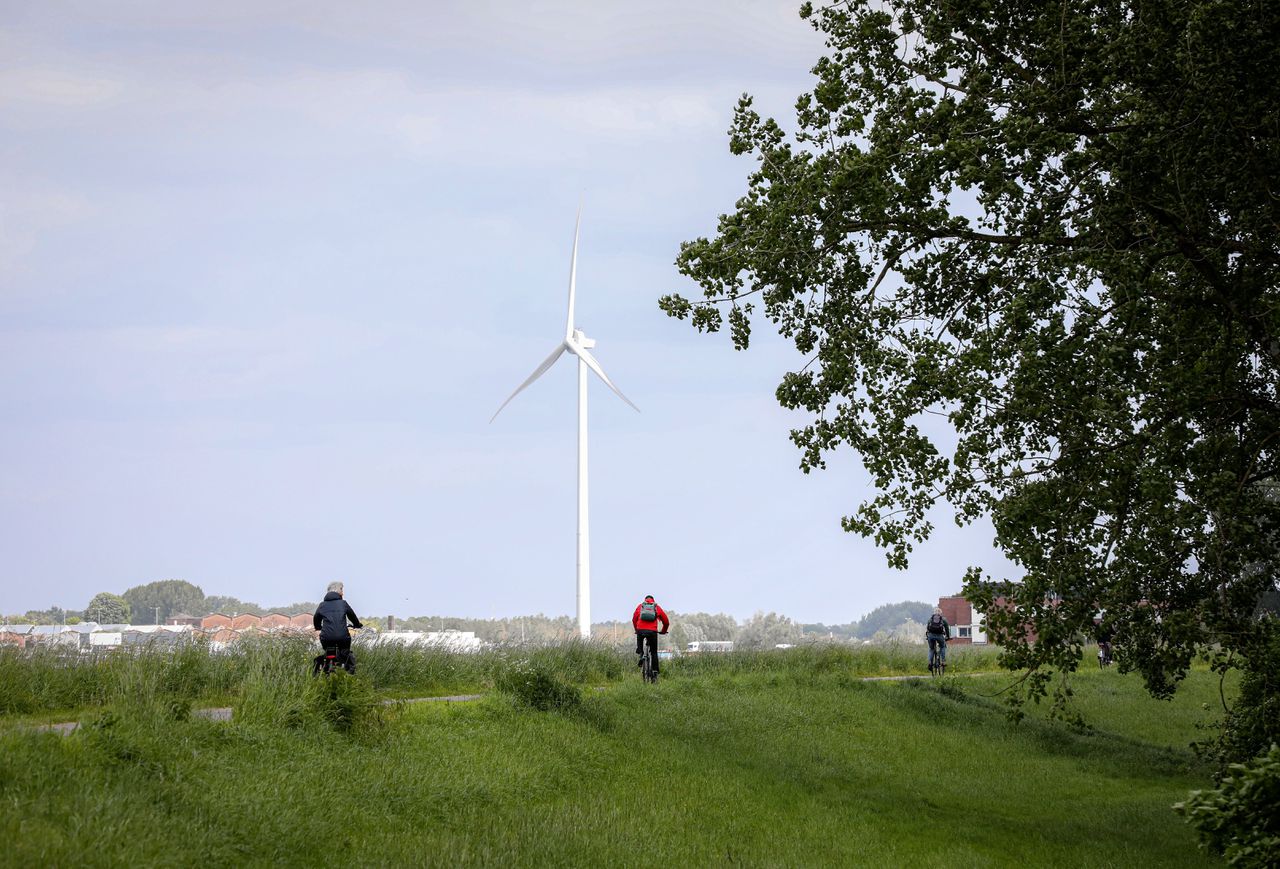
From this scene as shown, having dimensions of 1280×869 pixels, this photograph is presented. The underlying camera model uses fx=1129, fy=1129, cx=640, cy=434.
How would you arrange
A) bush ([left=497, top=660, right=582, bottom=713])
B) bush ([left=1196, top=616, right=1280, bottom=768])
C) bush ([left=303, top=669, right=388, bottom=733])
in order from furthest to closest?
bush ([left=497, top=660, right=582, bottom=713]), bush ([left=303, top=669, right=388, bottom=733]), bush ([left=1196, top=616, right=1280, bottom=768])

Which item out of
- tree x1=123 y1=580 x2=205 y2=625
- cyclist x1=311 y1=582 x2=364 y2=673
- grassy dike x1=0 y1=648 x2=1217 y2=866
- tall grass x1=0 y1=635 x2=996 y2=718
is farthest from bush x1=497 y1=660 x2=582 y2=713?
tree x1=123 y1=580 x2=205 y2=625

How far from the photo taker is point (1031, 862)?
47.0ft

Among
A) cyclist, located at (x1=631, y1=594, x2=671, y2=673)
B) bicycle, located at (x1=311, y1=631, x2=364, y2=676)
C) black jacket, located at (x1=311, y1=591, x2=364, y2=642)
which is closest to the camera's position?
bicycle, located at (x1=311, y1=631, x2=364, y2=676)

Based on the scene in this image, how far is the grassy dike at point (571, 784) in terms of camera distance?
1035 centimetres

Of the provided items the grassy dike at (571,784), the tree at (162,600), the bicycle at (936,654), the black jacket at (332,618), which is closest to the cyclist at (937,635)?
the bicycle at (936,654)

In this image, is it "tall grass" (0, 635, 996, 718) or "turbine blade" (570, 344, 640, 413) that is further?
"turbine blade" (570, 344, 640, 413)

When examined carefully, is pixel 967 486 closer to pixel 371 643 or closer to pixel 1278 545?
pixel 1278 545

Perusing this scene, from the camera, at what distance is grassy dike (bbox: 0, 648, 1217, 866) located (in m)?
10.4

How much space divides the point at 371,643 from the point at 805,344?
12.7m

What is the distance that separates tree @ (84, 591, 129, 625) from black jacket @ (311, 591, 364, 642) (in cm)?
11421

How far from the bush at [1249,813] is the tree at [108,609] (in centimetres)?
12440

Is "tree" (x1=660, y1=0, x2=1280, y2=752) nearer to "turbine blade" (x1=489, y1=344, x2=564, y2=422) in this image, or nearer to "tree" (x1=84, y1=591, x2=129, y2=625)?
"turbine blade" (x1=489, y1=344, x2=564, y2=422)

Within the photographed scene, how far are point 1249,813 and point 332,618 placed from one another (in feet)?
40.3

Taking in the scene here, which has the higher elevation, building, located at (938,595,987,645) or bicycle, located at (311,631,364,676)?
bicycle, located at (311,631,364,676)
